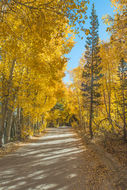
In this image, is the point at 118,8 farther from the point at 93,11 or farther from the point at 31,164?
the point at 93,11

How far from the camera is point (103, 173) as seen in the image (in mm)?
4207

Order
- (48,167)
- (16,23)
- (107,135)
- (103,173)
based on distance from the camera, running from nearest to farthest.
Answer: (103,173)
(48,167)
(16,23)
(107,135)

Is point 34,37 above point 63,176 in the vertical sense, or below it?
above

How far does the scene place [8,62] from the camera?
8.26 metres

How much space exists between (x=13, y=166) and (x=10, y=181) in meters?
1.29

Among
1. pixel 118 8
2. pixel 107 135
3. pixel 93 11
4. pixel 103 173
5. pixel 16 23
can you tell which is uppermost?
pixel 93 11

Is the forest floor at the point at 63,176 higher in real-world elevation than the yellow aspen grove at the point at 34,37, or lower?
lower

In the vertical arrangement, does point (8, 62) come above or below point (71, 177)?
above

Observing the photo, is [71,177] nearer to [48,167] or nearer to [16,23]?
[48,167]

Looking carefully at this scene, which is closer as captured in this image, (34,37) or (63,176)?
(63,176)

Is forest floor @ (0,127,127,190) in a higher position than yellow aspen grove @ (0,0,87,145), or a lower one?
lower

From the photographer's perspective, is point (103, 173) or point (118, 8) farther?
point (118, 8)

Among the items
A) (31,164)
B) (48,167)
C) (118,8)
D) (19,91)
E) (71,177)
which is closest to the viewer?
(71,177)

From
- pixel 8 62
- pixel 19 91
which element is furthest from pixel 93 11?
pixel 19 91
